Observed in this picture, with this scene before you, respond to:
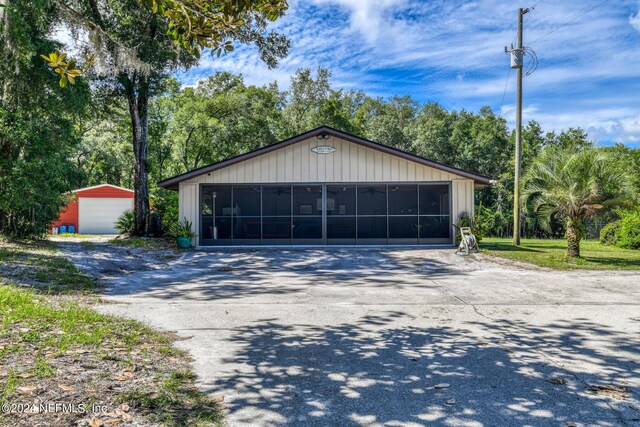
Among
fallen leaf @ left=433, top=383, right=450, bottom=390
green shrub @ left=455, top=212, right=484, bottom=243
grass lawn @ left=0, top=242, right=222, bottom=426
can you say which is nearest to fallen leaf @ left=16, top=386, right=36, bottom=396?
grass lawn @ left=0, top=242, right=222, bottom=426

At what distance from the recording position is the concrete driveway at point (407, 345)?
9.14 ft

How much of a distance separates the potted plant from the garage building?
0.84ft

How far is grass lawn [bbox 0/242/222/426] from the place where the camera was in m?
2.56

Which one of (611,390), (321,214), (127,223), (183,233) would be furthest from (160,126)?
(611,390)

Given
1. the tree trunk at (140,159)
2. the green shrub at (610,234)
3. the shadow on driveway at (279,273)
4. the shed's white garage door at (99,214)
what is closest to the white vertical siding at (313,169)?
the tree trunk at (140,159)

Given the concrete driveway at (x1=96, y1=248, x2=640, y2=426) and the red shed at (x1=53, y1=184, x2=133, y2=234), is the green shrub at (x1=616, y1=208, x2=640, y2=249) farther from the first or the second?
the red shed at (x1=53, y1=184, x2=133, y2=234)

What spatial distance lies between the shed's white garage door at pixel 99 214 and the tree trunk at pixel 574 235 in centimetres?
2183

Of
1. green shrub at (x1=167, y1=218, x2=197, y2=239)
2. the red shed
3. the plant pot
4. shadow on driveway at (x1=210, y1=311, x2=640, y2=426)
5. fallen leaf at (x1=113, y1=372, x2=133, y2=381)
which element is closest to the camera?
shadow on driveway at (x1=210, y1=311, x2=640, y2=426)

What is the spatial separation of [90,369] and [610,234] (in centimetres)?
1934

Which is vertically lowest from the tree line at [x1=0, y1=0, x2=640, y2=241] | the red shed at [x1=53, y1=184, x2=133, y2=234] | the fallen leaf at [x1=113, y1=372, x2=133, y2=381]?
the fallen leaf at [x1=113, y1=372, x2=133, y2=381]

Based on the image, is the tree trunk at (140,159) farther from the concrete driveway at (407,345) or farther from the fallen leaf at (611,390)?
the fallen leaf at (611,390)

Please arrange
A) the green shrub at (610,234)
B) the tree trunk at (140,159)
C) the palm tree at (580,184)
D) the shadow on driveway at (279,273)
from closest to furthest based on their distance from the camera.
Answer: the shadow on driveway at (279,273), the palm tree at (580,184), the tree trunk at (140,159), the green shrub at (610,234)

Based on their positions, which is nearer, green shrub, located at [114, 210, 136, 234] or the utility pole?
the utility pole

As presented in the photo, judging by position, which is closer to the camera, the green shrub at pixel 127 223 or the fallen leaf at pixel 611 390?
the fallen leaf at pixel 611 390
